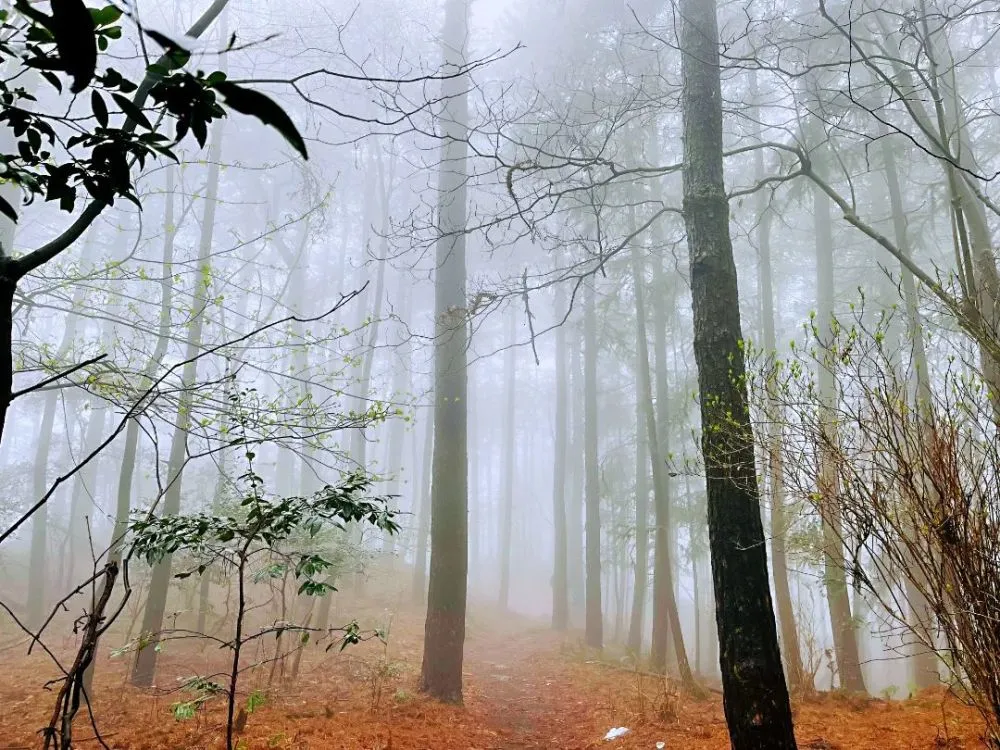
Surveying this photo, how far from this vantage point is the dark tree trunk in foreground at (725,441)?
377 centimetres

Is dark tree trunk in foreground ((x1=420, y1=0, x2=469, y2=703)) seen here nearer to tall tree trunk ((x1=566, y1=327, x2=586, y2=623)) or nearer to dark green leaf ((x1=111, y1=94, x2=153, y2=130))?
dark green leaf ((x1=111, y1=94, x2=153, y2=130))

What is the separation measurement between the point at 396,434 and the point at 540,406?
1368cm

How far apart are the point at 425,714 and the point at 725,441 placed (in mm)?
4578

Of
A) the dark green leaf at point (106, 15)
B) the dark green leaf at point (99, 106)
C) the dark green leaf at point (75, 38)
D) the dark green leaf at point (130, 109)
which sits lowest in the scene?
the dark green leaf at point (75, 38)

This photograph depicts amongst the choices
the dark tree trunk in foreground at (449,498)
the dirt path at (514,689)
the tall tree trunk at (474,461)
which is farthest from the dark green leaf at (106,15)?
the tall tree trunk at (474,461)

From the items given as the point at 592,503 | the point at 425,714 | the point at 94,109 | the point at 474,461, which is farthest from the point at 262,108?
the point at 474,461

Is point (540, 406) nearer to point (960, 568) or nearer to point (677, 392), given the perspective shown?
point (677, 392)

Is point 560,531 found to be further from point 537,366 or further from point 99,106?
point 99,106

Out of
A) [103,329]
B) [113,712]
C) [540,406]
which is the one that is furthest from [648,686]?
[540,406]

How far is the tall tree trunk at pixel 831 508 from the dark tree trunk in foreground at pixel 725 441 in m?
0.53

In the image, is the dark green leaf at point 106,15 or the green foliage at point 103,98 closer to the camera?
the green foliage at point 103,98

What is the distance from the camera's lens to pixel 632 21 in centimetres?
1273

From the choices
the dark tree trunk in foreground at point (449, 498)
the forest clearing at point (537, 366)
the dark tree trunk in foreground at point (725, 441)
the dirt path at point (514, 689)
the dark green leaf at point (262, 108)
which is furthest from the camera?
the dark tree trunk in foreground at point (449, 498)

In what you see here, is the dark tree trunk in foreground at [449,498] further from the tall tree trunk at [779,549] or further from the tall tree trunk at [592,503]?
the tall tree trunk at [592,503]
